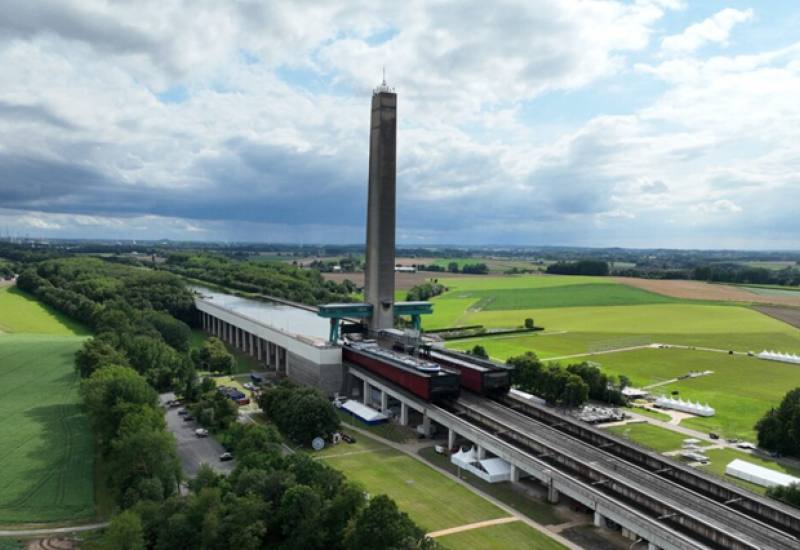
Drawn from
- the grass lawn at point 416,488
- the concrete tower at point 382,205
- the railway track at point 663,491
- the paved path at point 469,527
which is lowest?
the grass lawn at point 416,488

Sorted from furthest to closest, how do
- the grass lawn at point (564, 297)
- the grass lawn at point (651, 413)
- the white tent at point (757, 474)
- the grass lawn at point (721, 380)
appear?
the grass lawn at point (564, 297) → the grass lawn at point (651, 413) → the grass lawn at point (721, 380) → the white tent at point (757, 474)

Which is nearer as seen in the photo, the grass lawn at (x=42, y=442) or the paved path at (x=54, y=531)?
the paved path at (x=54, y=531)

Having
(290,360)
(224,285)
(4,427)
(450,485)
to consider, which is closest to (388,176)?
(290,360)

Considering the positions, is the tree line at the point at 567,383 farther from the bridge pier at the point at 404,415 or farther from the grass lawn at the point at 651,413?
the bridge pier at the point at 404,415

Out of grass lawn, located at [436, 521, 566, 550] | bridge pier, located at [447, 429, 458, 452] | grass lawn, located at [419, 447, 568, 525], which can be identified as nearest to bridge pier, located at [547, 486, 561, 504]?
grass lawn, located at [419, 447, 568, 525]

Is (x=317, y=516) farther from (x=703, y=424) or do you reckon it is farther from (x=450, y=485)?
(x=703, y=424)

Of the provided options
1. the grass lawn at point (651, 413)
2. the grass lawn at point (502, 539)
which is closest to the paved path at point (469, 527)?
the grass lawn at point (502, 539)
